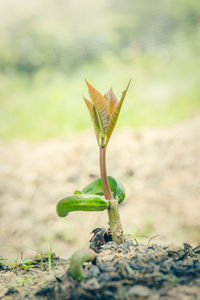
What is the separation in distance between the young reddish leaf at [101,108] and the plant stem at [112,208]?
94 mm

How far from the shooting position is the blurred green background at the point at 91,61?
475cm

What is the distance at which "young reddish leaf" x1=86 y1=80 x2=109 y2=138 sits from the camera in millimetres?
1180

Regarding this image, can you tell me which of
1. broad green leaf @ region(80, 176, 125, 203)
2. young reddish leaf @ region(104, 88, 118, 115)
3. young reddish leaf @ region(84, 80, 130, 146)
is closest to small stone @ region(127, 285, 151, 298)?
broad green leaf @ region(80, 176, 125, 203)

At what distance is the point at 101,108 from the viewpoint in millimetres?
1204

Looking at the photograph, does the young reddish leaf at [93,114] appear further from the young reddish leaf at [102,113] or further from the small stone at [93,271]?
the small stone at [93,271]

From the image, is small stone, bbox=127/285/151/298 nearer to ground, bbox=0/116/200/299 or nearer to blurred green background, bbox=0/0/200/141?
ground, bbox=0/116/200/299

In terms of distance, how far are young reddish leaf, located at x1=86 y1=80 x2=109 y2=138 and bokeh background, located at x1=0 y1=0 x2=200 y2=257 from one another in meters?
0.77

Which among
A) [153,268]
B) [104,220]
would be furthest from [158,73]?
[153,268]

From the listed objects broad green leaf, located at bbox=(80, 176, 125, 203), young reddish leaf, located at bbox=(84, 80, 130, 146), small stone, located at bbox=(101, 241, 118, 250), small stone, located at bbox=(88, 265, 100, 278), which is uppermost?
young reddish leaf, located at bbox=(84, 80, 130, 146)

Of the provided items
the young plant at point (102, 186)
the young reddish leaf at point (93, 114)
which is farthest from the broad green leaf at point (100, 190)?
the young reddish leaf at point (93, 114)

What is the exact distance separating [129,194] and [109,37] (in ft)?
14.2

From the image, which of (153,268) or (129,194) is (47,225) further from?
(153,268)

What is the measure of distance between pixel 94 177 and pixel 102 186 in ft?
6.58

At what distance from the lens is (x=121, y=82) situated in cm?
544
